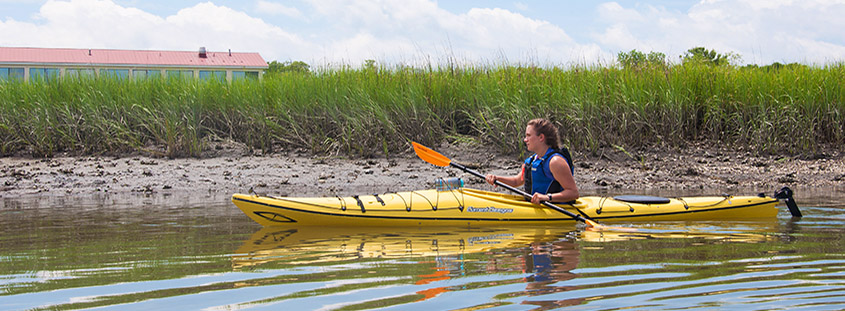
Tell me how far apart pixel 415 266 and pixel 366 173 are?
19.5ft

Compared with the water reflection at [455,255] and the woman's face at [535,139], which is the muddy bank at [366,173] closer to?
the woman's face at [535,139]

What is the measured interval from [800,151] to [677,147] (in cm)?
172

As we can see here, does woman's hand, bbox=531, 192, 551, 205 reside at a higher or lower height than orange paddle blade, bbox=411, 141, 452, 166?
lower

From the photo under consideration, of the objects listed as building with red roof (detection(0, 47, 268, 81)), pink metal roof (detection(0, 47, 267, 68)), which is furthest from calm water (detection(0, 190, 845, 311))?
pink metal roof (detection(0, 47, 267, 68))

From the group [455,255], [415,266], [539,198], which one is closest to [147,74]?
[539,198]

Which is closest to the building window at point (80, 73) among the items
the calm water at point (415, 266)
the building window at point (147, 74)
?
the building window at point (147, 74)

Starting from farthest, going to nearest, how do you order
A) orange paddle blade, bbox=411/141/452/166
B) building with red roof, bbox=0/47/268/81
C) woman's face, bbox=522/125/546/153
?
building with red roof, bbox=0/47/268/81 < orange paddle blade, bbox=411/141/452/166 < woman's face, bbox=522/125/546/153

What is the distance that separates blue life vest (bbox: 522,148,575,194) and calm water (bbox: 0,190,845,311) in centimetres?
49

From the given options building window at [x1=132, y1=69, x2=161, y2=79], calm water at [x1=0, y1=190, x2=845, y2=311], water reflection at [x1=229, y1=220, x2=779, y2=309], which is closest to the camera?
calm water at [x1=0, y1=190, x2=845, y2=311]

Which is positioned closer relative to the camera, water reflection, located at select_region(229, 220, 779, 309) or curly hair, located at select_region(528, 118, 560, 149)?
water reflection, located at select_region(229, 220, 779, 309)

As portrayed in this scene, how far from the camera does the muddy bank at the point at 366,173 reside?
952cm

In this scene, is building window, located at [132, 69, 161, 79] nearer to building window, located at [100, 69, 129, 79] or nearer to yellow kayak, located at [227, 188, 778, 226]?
building window, located at [100, 69, 129, 79]

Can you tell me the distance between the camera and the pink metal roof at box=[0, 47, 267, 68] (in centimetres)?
3747

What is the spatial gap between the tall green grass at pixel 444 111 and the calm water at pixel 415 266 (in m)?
4.50
